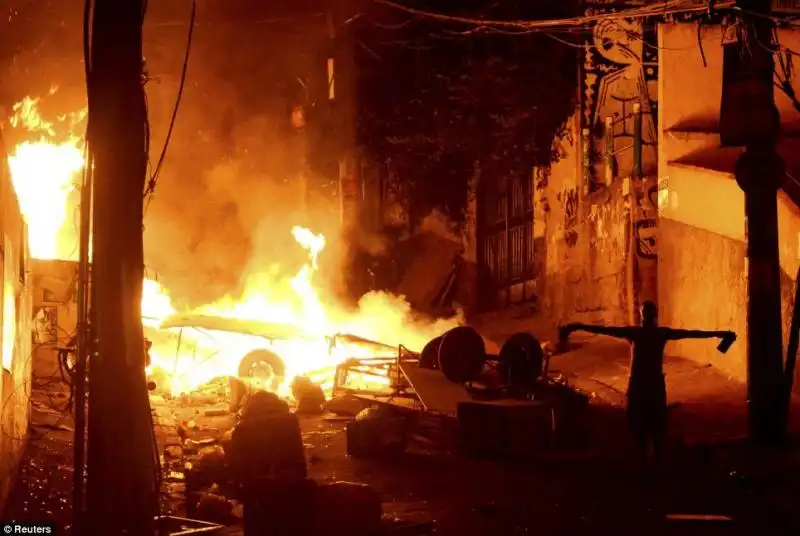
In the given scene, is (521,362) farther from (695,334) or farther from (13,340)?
(13,340)

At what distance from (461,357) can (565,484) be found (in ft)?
14.0

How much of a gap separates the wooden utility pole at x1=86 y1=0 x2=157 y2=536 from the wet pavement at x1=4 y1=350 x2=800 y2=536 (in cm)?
119

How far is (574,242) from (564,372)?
13.2 ft

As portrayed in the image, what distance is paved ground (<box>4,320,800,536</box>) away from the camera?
310 inches

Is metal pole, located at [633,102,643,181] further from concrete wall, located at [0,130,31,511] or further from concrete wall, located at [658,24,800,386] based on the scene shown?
concrete wall, located at [0,130,31,511]

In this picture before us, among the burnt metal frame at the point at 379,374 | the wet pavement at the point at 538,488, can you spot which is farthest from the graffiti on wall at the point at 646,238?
the wet pavement at the point at 538,488

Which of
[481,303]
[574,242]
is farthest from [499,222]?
[574,242]

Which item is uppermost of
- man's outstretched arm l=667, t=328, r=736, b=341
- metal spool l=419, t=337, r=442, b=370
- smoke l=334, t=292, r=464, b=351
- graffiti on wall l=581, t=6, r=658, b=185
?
graffiti on wall l=581, t=6, r=658, b=185

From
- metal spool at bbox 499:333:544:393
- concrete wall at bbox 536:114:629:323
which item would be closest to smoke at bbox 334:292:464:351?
concrete wall at bbox 536:114:629:323

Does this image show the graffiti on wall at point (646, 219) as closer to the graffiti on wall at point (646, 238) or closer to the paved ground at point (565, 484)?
the graffiti on wall at point (646, 238)

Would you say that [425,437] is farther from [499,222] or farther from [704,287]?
[499,222]

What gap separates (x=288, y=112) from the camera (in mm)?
28906

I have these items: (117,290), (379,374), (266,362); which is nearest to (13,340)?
(117,290)

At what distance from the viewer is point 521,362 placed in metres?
11.6
